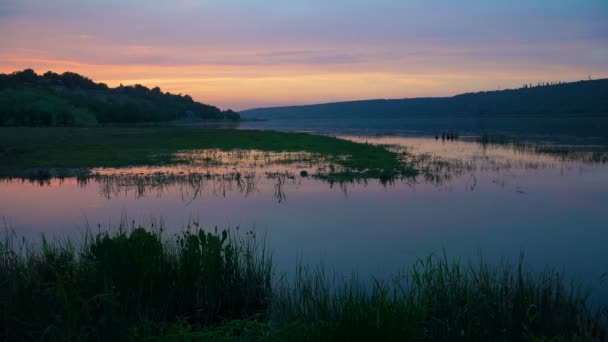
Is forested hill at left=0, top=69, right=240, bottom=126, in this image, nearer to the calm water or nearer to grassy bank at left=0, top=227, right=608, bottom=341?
the calm water

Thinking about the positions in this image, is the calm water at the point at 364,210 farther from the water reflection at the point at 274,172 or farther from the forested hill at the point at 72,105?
the forested hill at the point at 72,105

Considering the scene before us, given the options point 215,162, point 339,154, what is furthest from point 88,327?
point 339,154

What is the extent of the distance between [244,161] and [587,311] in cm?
2407

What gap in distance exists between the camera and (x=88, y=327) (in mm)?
5879

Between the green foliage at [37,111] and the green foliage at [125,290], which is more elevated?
→ the green foliage at [37,111]

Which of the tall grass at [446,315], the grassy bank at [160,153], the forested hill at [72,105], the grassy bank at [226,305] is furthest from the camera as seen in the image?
the forested hill at [72,105]

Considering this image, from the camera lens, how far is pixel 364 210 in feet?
53.3

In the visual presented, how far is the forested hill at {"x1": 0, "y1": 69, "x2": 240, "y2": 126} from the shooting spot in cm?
7162

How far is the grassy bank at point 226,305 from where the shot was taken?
5832 mm

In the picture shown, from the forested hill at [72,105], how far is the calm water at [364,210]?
179 feet

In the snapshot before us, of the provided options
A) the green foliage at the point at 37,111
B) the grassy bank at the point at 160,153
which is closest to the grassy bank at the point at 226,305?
the grassy bank at the point at 160,153

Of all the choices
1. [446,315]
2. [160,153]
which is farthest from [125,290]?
[160,153]

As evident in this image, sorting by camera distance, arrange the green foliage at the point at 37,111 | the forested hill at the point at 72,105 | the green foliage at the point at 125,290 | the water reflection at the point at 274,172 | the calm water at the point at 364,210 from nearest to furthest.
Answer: the green foliage at the point at 125,290 < the calm water at the point at 364,210 < the water reflection at the point at 274,172 < the green foliage at the point at 37,111 < the forested hill at the point at 72,105

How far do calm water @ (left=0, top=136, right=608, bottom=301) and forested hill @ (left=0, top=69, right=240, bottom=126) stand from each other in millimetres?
54656
